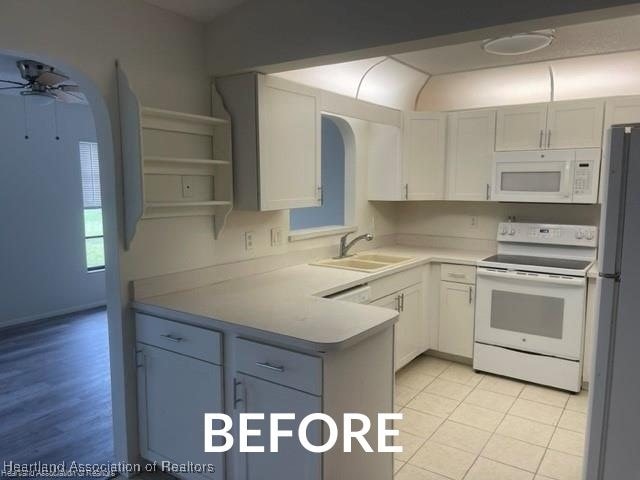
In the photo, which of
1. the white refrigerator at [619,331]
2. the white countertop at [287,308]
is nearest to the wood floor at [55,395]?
the white countertop at [287,308]

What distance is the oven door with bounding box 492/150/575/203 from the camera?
3.49 meters

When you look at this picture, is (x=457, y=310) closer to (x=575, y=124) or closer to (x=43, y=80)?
(x=575, y=124)

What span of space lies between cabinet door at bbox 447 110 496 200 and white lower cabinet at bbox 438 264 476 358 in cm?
68

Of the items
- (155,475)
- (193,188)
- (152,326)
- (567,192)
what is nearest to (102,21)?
(193,188)

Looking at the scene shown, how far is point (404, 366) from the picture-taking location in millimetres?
3785

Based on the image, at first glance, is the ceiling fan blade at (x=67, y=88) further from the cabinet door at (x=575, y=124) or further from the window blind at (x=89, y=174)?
the cabinet door at (x=575, y=124)

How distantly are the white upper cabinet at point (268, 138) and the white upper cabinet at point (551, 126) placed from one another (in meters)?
1.74

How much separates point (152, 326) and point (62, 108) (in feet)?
13.8

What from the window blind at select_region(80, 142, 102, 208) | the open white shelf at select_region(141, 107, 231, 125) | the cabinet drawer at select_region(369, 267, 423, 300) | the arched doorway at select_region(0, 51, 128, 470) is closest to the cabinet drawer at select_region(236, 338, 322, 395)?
the arched doorway at select_region(0, 51, 128, 470)

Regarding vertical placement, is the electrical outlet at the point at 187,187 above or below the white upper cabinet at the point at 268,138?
below

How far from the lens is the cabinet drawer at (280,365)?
1.76 meters

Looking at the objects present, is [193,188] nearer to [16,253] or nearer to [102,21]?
[102,21]

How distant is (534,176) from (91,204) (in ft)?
16.3

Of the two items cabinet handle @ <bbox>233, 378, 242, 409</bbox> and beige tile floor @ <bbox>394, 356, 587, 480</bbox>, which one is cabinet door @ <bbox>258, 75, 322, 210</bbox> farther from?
beige tile floor @ <bbox>394, 356, 587, 480</bbox>
